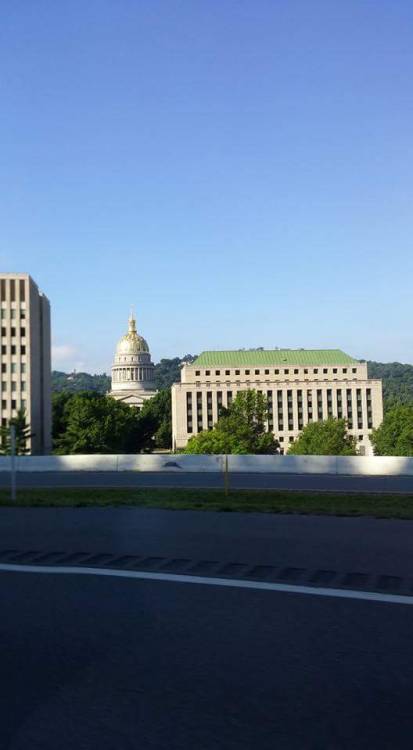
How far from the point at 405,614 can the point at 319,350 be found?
17550 cm

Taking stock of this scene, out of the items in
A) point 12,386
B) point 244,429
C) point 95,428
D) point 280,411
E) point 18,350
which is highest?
point 18,350

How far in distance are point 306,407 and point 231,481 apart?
147m

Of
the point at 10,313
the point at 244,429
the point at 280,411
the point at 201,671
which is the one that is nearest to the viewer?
the point at 201,671

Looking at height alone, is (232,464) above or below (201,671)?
below

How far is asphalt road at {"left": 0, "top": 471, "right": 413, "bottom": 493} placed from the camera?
26.3 m

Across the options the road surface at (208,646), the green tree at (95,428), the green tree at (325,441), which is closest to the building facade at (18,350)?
the green tree at (95,428)

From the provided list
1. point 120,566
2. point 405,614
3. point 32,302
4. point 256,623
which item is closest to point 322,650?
point 256,623

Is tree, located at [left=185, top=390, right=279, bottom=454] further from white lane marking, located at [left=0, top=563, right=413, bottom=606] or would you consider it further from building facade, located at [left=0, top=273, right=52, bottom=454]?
white lane marking, located at [left=0, top=563, right=413, bottom=606]

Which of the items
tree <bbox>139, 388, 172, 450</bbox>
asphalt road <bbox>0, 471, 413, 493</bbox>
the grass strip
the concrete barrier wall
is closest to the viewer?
the grass strip

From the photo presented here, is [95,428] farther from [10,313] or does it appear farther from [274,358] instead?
[274,358]

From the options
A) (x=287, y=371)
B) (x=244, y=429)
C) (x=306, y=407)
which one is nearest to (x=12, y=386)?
(x=244, y=429)

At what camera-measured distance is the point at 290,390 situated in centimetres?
17350

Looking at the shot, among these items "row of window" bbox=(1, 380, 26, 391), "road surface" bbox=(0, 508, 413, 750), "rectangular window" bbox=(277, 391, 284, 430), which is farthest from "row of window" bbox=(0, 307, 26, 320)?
"road surface" bbox=(0, 508, 413, 750)

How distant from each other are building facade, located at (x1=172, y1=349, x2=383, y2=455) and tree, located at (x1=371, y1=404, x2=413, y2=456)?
65160 mm
